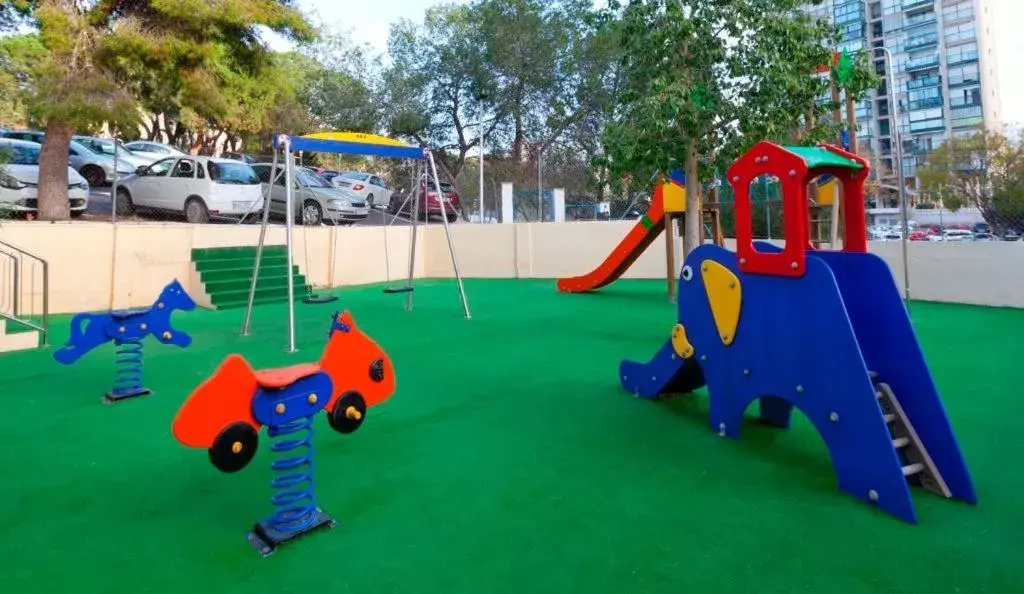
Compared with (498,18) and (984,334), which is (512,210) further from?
(984,334)

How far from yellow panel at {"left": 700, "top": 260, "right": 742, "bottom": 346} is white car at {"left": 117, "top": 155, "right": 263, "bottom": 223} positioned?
37.4 feet

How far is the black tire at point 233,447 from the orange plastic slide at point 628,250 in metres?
9.34

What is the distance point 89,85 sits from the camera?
10.8 metres

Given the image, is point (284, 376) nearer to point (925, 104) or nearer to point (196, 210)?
point (196, 210)

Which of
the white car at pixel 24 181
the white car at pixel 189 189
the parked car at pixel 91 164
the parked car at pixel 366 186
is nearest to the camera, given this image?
the white car at pixel 24 181

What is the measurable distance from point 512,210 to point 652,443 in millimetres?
14414

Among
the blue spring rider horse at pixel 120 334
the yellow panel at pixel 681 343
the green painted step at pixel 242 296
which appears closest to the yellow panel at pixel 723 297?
the yellow panel at pixel 681 343

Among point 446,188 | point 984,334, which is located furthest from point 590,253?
point 984,334

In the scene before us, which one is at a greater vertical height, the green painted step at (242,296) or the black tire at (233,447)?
the green painted step at (242,296)

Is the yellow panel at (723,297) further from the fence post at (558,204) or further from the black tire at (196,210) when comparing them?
the fence post at (558,204)

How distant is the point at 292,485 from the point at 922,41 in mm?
66258

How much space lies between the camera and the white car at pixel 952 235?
980 cm

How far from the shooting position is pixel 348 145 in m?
7.56

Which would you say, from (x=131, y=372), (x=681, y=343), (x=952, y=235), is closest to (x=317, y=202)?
(x=131, y=372)
